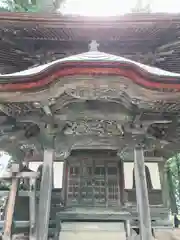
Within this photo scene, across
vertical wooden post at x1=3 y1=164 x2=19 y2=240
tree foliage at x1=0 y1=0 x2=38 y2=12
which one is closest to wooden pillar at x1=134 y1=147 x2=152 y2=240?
vertical wooden post at x1=3 y1=164 x2=19 y2=240

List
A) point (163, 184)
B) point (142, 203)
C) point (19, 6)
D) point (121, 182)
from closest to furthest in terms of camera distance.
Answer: point (142, 203) → point (121, 182) → point (163, 184) → point (19, 6)

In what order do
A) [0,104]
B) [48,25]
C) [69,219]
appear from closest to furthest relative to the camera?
1. [0,104]
2. [48,25]
3. [69,219]

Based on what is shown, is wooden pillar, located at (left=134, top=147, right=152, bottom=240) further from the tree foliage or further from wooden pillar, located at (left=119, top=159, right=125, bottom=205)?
the tree foliage

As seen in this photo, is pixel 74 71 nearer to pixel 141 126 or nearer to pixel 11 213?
pixel 141 126

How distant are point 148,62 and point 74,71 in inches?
105

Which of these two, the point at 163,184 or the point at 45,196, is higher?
the point at 163,184

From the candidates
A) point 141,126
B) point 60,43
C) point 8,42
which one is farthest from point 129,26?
point 8,42

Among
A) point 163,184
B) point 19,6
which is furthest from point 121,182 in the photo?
point 19,6

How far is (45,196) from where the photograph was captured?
3.56 metres

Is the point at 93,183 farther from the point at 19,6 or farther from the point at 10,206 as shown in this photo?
the point at 19,6

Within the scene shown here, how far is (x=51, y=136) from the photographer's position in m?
3.98

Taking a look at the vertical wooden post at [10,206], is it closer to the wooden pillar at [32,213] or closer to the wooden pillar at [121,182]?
the wooden pillar at [32,213]

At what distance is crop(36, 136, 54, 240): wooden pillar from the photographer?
11.1 ft

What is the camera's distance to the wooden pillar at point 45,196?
3.39 metres
